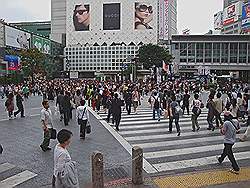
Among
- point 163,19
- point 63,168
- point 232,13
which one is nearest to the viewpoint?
point 63,168

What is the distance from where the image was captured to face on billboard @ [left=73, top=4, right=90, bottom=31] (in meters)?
120

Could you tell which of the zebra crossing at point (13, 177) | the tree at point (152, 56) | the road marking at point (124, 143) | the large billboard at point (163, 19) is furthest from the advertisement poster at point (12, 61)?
the zebra crossing at point (13, 177)

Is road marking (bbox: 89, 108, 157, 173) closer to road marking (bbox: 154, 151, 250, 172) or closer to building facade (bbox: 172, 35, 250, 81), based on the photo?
road marking (bbox: 154, 151, 250, 172)

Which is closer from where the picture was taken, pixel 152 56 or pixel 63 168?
pixel 63 168

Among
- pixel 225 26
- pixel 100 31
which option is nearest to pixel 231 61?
pixel 225 26

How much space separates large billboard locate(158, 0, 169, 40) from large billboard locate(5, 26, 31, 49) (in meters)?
48.9

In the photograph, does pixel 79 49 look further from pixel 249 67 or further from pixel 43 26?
pixel 249 67

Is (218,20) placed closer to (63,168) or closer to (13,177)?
(13,177)

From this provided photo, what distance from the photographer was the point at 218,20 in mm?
132875

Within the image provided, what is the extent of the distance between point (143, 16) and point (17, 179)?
114m

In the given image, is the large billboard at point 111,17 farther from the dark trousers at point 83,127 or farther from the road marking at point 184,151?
the road marking at point 184,151

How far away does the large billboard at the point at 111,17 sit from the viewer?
391 feet

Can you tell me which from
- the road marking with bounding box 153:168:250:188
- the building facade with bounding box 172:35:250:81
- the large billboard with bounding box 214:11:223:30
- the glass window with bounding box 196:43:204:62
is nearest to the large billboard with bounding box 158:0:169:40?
the large billboard with bounding box 214:11:223:30

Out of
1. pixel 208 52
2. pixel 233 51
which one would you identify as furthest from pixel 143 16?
pixel 233 51
